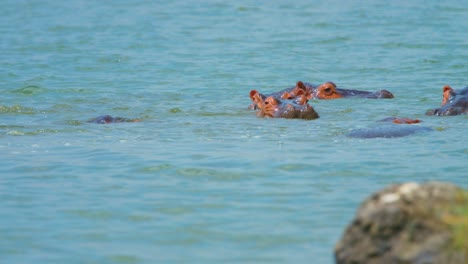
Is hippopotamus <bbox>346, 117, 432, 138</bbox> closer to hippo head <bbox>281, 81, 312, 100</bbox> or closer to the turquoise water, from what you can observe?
the turquoise water

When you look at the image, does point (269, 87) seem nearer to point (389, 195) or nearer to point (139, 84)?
point (139, 84)

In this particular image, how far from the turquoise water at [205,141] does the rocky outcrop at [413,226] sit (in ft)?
4.40

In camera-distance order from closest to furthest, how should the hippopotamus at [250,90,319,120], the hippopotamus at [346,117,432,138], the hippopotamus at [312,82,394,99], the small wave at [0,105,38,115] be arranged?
the hippopotamus at [346,117,432,138] < the hippopotamus at [250,90,319,120] < the small wave at [0,105,38,115] < the hippopotamus at [312,82,394,99]

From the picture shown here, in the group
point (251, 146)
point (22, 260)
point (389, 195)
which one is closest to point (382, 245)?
point (389, 195)

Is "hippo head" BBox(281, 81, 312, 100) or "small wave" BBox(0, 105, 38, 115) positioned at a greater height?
"hippo head" BBox(281, 81, 312, 100)

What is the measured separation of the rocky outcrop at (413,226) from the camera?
17.8ft

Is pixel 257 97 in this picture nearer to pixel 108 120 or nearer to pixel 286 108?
pixel 286 108

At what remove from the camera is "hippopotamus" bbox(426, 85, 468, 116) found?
43.7 feet

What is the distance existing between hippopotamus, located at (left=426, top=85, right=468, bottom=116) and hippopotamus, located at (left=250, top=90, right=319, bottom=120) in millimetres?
1578

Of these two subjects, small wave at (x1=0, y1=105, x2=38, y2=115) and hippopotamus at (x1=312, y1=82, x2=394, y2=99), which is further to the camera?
hippopotamus at (x1=312, y1=82, x2=394, y2=99)

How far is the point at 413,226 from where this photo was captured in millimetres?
5566

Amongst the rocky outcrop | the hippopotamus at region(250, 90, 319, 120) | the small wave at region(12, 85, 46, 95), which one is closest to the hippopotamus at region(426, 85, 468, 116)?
the hippopotamus at region(250, 90, 319, 120)

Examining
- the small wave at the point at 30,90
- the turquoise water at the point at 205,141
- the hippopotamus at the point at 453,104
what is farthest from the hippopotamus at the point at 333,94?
the small wave at the point at 30,90

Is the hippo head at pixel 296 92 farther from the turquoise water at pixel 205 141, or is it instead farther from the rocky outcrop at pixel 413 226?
the rocky outcrop at pixel 413 226
